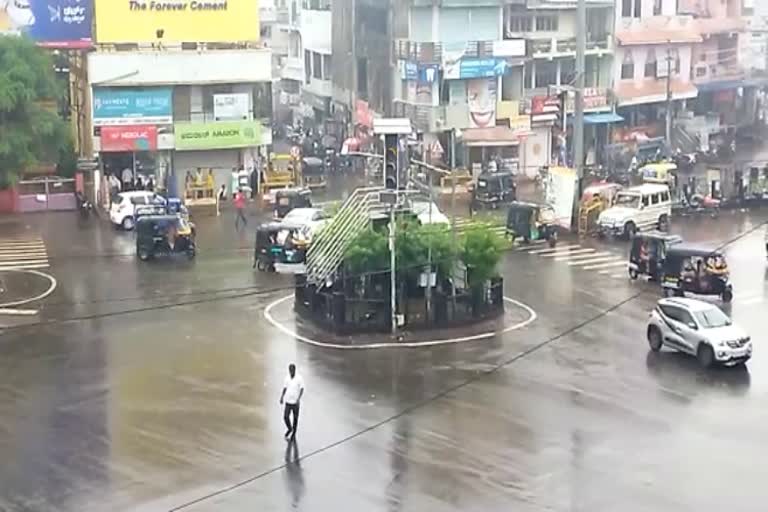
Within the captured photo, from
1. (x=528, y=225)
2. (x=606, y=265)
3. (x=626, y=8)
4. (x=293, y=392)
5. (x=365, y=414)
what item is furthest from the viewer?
(x=626, y=8)

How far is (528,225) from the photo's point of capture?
4128 cm

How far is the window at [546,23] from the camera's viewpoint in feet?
192

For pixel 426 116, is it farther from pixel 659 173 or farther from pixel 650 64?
pixel 650 64

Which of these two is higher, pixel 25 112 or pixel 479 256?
pixel 25 112

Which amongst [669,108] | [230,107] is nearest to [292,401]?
[230,107]

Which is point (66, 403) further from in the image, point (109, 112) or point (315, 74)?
point (315, 74)

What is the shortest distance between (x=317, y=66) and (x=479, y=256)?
39.6m

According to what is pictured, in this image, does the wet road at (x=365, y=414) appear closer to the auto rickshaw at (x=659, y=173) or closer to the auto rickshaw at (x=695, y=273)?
the auto rickshaw at (x=695, y=273)

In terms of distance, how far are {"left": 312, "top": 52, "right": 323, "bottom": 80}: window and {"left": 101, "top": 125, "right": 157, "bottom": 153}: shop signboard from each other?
19.5m

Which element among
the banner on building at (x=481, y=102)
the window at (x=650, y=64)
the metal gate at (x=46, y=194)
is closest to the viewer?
the metal gate at (x=46, y=194)

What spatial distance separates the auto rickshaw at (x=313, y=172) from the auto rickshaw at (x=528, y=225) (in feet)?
45.7

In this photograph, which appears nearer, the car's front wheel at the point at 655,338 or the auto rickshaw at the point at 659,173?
the car's front wheel at the point at 655,338

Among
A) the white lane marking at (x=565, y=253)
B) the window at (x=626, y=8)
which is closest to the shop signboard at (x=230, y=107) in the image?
the white lane marking at (x=565, y=253)

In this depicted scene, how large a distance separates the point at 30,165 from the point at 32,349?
18.6 metres
